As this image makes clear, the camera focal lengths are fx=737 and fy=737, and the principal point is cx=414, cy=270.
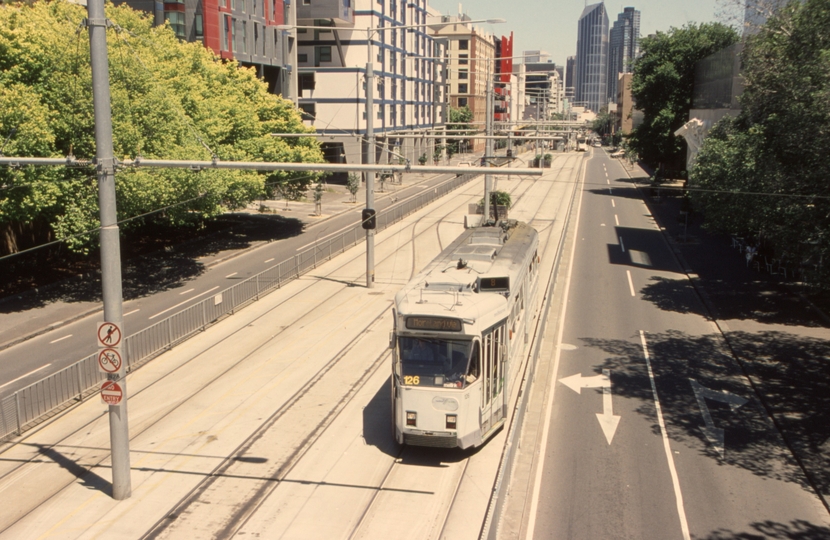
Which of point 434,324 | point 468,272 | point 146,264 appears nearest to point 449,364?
point 434,324

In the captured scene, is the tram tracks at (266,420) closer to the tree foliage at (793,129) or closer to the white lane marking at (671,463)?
the white lane marking at (671,463)

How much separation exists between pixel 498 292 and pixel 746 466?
6.13 m

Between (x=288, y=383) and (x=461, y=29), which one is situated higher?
(x=461, y=29)

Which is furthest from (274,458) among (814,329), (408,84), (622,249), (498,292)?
(408,84)

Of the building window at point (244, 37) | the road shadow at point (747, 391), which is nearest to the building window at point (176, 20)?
the building window at point (244, 37)

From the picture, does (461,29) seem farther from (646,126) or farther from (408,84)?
(646,126)

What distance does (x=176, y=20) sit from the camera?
45.3 metres

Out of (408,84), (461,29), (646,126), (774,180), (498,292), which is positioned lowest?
(498,292)

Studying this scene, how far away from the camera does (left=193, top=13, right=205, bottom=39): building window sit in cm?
4591

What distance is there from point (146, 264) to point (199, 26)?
60.3 feet

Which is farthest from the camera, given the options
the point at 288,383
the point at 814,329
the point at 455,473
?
the point at 814,329

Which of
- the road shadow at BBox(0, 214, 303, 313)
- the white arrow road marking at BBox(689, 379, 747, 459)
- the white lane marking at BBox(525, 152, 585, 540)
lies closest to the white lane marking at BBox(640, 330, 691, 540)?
the white arrow road marking at BBox(689, 379, 747, 459)

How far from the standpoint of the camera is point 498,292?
52.5 ft

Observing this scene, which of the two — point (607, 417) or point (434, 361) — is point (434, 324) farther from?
point (607, 417)
